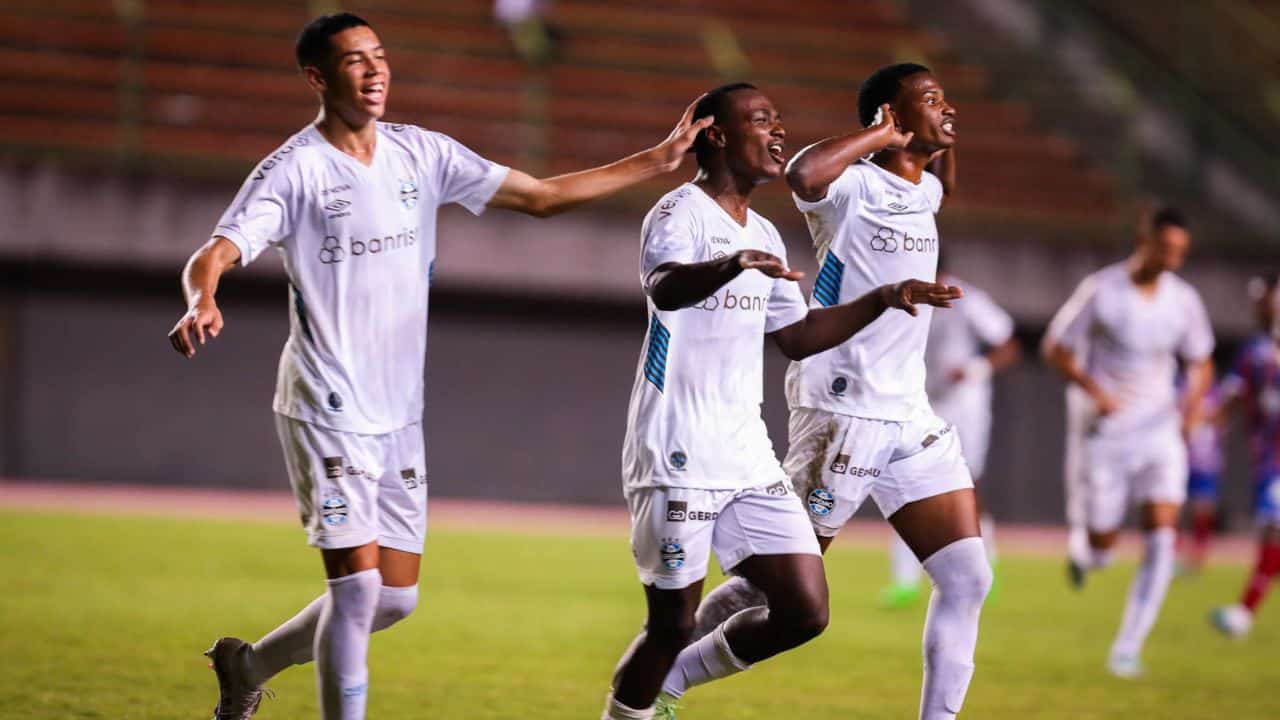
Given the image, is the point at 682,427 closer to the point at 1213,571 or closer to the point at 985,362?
the point at 985,362

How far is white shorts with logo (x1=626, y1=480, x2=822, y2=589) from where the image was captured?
18.0 feet

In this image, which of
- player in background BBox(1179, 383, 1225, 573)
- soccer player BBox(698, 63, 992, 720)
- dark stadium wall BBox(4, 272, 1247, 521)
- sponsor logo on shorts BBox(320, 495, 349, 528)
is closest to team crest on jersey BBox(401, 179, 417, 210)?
sponsor logo on shorts BBox(320, 495, 349, 528)

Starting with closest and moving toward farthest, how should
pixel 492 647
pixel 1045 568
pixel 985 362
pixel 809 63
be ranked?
1. pixel 492 647
2. pixel 985 362
3. pixel 1045 568
4. pixel 809 63

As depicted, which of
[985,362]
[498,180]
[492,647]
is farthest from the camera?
[985,362]

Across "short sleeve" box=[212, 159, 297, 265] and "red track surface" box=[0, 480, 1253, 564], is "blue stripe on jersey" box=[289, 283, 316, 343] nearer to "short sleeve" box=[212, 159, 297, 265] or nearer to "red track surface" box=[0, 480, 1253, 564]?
"short sleeve" box=[212, 159, 297, 265]

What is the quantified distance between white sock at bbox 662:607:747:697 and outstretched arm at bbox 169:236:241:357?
2242 millimetres

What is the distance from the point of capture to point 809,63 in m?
23.6

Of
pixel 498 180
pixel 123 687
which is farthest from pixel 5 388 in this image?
pixel 498 180

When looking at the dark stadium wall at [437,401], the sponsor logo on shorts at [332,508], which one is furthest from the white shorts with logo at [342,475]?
the dark stadium wall at [437,401]

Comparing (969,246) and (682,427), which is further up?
(969,246)

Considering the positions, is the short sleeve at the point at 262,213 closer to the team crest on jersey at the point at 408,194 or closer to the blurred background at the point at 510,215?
the team crest on jersey at the point at 408,194

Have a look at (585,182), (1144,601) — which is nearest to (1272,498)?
(1144,601)

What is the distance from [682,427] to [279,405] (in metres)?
1.31

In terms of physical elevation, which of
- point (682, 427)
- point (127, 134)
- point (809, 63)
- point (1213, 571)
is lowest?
point (1213, 571)
